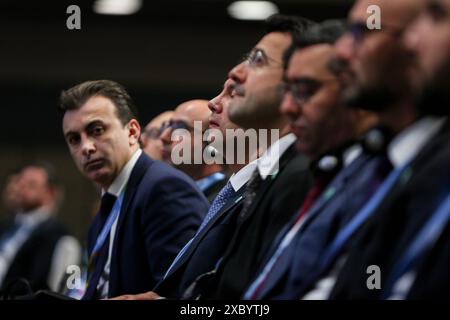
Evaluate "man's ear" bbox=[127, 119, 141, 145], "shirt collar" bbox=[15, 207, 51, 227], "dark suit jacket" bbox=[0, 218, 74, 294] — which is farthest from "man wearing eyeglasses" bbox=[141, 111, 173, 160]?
"shirt collar" bbox=[15, 207, 51, 227]

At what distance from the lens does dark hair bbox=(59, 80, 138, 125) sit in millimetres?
3873

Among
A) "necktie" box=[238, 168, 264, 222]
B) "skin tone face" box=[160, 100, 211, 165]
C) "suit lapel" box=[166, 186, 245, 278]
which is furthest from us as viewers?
"skin tone face" box=[160, 100, 211, 165]

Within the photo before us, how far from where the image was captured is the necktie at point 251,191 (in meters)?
2.90

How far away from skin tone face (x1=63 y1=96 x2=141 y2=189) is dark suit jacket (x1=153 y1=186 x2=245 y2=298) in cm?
79

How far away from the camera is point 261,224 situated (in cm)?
272

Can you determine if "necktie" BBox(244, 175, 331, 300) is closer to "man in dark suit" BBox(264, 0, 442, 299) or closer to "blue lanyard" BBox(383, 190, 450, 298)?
"man in dark suit" BBox(264, 0, 442, 299)

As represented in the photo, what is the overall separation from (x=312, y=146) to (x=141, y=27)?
6.66 m

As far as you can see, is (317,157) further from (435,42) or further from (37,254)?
(37,254)

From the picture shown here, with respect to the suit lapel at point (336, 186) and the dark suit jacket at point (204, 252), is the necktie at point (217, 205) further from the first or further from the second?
the suit lapel at point (336, 186)

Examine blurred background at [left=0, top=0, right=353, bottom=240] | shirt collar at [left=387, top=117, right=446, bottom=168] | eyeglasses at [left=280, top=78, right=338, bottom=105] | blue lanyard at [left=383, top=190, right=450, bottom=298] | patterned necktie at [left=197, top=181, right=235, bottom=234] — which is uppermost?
blurred background at [left=0, top=0, right=353, bottom=240]

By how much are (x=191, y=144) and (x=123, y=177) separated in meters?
0.42

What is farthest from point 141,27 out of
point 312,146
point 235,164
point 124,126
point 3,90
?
point 312,146

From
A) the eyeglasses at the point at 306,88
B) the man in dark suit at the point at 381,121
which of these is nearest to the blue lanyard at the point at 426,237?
the man in dark suit at the point at 381,121

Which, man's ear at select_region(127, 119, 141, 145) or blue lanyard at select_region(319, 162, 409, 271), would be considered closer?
blue lanyard at select_region(319, 162, 409, 271)
